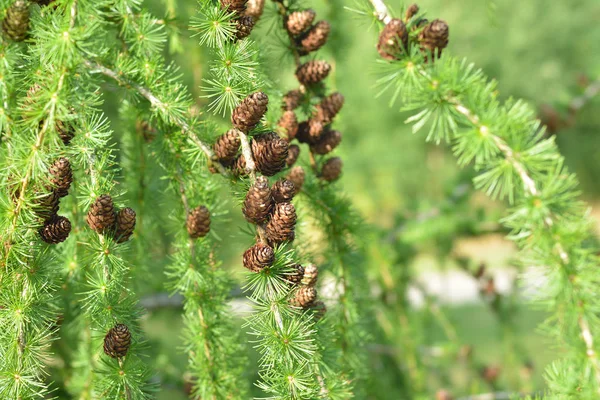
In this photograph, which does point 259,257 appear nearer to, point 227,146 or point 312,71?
point 227,146

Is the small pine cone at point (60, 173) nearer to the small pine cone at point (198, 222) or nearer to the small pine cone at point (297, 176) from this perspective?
the small pine cone at point (198, 222)

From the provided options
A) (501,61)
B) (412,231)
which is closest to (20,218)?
(412,231)

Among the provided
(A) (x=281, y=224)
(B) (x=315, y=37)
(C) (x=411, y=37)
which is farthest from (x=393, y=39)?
(A) (x=281, y=224)

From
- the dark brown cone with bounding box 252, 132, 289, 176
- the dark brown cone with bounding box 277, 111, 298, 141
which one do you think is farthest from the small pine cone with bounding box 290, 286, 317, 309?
the dark brown cone with bounding box 277, 111, 298, 141

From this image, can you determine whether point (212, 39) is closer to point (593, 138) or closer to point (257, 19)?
point (257, 19)

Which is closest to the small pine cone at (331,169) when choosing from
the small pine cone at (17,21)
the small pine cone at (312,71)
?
the small pine cone at (312,71)

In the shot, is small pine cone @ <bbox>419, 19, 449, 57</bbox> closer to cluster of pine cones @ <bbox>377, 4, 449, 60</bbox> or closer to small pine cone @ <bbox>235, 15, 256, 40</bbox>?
cluster of pine cones @ <bbox>377, 4, 449, 60</bbox>
